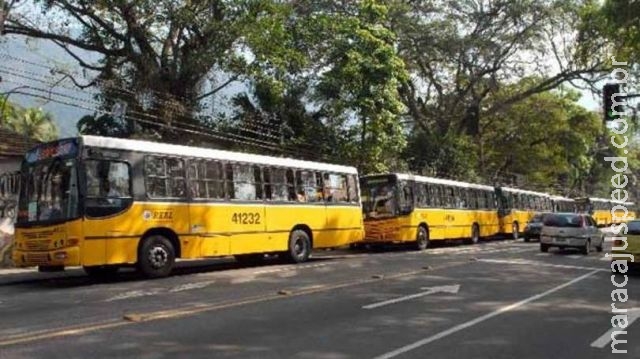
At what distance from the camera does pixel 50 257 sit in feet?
46.9

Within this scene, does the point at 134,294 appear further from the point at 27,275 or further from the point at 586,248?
the point at 586,248

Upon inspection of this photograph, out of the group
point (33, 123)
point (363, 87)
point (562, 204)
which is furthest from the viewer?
point (562, 204)

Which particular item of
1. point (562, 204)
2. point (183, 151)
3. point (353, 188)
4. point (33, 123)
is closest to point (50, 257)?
point (183, 151)

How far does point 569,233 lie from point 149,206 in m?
16.3

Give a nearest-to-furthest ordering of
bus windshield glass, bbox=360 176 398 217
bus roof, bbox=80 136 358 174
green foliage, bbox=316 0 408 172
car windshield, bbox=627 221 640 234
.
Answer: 1. bus roof, bbox=80 136 358 174
2. car windshield, bbox=627 221 640 234
3. bus windshield glass, bbox=360 176 398 217
4. green foliage, bbox=316 0 408 172

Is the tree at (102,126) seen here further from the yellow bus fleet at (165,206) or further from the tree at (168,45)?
the yellow bus fleet at (165,206)

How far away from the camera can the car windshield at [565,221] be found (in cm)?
2644

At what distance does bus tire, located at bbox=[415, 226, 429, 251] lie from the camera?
28.6 metres

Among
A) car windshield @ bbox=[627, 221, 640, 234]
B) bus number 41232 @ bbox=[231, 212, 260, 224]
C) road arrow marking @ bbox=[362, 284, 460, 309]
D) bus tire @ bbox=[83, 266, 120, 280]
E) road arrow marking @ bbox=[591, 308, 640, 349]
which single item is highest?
bus number 41232 @ bbox=[231, 212, 260, 224]

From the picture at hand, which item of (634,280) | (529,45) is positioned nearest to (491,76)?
(529,45)

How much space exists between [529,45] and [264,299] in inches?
1433

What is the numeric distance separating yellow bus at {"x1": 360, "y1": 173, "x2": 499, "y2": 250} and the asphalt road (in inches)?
391

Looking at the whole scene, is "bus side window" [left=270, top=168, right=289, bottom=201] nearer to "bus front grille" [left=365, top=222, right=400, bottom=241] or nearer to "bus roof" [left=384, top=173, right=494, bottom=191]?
"bus front grille" [left=365, top=222, right=400, bottom=241]

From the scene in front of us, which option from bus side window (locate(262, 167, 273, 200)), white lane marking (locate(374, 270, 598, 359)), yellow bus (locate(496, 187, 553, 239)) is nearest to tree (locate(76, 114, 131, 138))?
bus side window (locate(262, 167, 273, 200))
